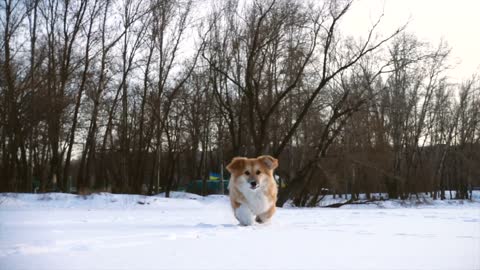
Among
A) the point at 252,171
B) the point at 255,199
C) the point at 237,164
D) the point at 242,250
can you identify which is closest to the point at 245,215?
the point at 255,199

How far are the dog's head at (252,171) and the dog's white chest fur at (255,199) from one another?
0.28 ft

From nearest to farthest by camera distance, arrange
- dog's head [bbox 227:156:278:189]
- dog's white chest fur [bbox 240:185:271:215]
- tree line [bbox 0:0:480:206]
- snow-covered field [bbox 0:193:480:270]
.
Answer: snow-covered field [bbox 0:193:480:270] < dog's head [bbox 227:156:278:189] < dog's white chest fur [bbox 240:185:271:215] < tree line [bbox 0:0:480:206]

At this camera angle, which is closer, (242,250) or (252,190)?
(242,250)

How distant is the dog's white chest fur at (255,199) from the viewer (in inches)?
259

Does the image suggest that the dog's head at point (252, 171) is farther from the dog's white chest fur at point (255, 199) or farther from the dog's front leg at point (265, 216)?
the dog's front leg at point (265, 216)

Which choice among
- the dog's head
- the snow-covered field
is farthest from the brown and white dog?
the snow-covered field

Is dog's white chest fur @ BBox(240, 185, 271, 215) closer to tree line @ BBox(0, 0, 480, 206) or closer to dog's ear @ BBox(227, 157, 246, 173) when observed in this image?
dog's ear @ BBox(227, 157, 246, 173)

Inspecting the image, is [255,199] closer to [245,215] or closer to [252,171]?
[245,215]

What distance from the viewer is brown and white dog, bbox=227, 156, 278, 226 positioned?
6.52 m

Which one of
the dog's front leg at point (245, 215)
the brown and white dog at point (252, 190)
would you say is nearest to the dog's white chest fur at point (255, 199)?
the brown and white dog at point (252, 190)

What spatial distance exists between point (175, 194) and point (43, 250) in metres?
22.1

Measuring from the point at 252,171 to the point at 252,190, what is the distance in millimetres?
272

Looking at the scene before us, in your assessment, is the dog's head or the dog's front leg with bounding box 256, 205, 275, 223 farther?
the dog's front leg with bounding box 256, 205, 275, 223

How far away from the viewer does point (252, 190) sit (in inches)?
258
